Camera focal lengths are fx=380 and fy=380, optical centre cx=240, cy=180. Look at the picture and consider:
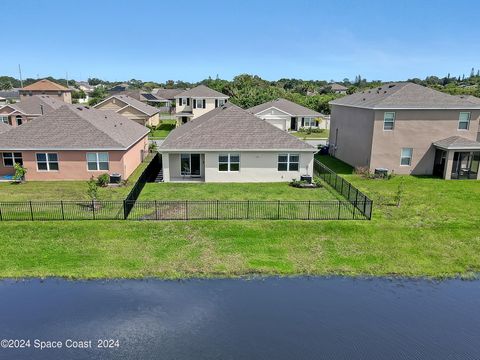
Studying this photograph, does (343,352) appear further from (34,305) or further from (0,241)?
(0,241)

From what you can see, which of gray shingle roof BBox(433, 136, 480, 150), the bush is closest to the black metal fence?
gray shingle roof BBox(433, 136, 480, 150)

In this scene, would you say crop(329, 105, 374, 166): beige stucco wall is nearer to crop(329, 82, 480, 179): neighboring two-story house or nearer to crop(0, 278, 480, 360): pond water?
crop(329, 82, 480, 179): neighboring two-story house

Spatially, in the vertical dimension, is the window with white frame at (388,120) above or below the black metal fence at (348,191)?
above

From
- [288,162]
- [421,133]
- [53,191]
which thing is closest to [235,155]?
[288,162]

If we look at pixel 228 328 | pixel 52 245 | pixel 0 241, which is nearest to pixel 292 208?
pixel 228 328

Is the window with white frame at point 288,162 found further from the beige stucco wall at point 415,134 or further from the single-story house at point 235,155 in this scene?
the beige stucco wall at point 415,134

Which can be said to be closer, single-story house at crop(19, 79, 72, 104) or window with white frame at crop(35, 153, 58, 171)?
window with white frame at crop(35, 153, 58, 171)

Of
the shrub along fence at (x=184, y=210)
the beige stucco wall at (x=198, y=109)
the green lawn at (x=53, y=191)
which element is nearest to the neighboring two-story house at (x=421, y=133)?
the shrub along fence at (x=184, y=210)

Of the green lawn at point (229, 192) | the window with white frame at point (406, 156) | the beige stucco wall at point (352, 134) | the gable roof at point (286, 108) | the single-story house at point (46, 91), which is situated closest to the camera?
the green lawn at point (229, 192)
